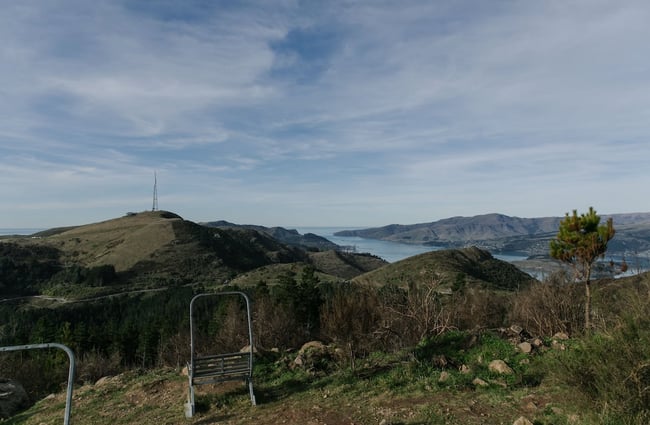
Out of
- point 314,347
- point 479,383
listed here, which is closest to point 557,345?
point 479,383

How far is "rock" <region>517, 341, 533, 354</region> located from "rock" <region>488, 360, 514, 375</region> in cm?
140

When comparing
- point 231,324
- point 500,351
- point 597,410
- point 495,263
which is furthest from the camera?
point 495,263

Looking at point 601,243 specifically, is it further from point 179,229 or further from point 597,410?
point 179,229

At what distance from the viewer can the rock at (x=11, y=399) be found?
1214 cm

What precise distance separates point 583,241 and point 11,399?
1847 cm

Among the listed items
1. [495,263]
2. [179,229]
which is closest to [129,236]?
[179,229]

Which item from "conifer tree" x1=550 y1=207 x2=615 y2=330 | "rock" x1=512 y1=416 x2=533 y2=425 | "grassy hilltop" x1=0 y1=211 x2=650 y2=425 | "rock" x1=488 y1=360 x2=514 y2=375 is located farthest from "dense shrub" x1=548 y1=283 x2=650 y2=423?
"conifer tree" x1=550 y1=207 x2=615 y2=330

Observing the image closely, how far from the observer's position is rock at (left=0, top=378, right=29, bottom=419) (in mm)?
12141

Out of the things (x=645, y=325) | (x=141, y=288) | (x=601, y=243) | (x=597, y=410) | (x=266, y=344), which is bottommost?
(x=141, y=288)

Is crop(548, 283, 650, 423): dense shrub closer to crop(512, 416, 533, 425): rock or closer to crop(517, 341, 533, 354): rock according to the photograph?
crop(512, 416, 533, 425): rock

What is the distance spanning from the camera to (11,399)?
1262 cm

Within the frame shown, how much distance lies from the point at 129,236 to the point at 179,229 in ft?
59.4

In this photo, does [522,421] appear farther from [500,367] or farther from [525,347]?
[525,347]

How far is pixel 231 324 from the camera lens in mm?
21359
